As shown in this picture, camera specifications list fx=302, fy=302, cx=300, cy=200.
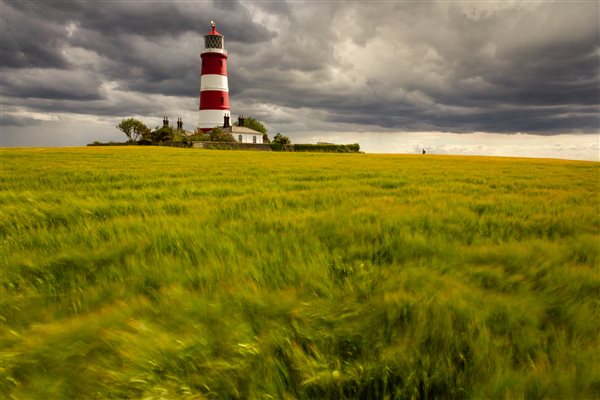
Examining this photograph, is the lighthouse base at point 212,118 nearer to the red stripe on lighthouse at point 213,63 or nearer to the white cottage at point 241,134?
the white cottage at point 241,134

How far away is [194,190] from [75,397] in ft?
15.9

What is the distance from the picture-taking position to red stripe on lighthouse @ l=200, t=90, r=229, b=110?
60656 millimetres

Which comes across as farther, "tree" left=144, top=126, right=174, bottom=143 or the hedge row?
"tree" left=144, top=126, right=174, bottom=143

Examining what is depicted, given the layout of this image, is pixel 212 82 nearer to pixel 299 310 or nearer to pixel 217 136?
pixel 217 136

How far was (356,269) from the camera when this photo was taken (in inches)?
88.7

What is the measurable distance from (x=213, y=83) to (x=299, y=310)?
6600cm

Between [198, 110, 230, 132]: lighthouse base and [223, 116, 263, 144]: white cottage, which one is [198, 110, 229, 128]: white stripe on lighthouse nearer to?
[198, 110, 230, 132]: lighthouse base

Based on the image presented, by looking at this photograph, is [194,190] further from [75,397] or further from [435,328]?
[435,328]

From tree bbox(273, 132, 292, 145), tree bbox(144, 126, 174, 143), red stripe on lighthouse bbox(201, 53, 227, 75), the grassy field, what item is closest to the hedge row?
tree bbox(273, 132, 292, 145)

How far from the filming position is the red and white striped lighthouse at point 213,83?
199 ft

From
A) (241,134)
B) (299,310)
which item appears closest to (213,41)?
(241,134)

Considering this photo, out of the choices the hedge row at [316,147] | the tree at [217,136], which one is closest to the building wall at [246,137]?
the tree at [217,136]

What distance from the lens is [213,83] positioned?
60.7 m

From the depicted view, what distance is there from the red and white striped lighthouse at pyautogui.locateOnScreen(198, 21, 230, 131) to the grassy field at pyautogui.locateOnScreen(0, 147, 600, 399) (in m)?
62.5
